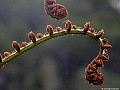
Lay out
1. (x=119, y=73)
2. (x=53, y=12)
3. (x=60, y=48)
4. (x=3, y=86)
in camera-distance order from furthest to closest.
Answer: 1. (x=60, y=48)
2. (x=119, y=73)
3. (x=3, y=86)
4. (x=53, y=12)

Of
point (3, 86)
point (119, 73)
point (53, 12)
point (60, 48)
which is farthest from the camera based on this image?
point (60, 48)

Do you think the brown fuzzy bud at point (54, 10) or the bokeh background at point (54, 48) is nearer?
the brown fuzzy bud at point (54, 10)

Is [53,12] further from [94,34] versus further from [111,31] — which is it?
[111,31]

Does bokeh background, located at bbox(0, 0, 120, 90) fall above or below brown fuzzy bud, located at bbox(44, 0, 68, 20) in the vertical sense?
above

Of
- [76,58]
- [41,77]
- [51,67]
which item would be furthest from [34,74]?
[76,58]

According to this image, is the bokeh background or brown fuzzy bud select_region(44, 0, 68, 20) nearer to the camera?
brown fuzzy bud select_region(44, 0, 68, 20)

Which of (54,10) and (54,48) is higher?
(54,48)

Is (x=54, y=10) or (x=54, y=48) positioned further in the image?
(x=54, y=48)

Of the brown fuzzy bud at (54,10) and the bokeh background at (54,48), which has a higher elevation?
the bokeh background at (54,48)
